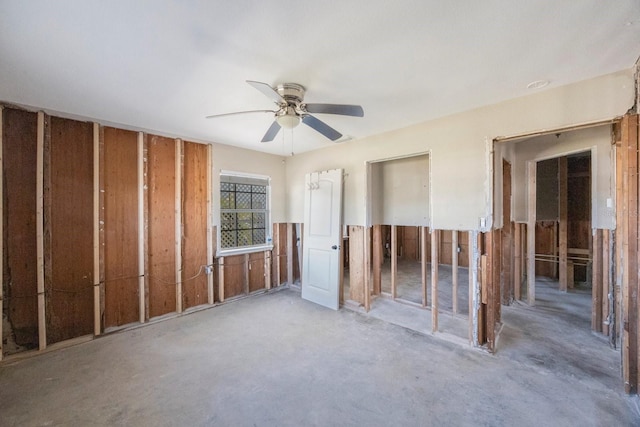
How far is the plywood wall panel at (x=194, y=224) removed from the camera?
394cm

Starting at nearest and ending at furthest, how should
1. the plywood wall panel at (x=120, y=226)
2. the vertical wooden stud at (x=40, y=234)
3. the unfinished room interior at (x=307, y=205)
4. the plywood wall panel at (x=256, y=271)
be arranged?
1. the unfinished room interior at (x=307, y=205)
2. the vertical wooden stud at (x=40, y=234)
3. the plywood wall panel at (x=120, y=226)
4. the plywood wall panel at (x=256, y=271)

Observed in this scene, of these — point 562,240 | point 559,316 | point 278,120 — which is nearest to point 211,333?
point 278,120

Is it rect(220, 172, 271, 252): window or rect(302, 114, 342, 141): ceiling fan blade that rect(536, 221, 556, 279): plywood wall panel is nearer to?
rect(302, 114, 342, 141): ceiling fan blade

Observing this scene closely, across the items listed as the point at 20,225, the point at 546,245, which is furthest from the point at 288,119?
the point at 546,245

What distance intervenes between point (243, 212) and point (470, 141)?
3566 mm

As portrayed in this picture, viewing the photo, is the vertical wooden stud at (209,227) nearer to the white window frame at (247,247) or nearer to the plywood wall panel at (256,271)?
the white window frame at (247,247)

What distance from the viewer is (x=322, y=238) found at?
4.33 metres

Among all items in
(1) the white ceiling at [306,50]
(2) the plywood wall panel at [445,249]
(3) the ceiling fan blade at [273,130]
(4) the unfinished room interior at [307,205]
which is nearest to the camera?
(1) the white ceiling at [306,50]

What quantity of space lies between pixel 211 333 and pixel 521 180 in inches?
202

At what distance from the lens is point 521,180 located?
4.27m

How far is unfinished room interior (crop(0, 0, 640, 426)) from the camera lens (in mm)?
1694

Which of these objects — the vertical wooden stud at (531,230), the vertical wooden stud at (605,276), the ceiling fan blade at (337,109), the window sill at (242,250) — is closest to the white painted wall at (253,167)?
the window sill at (242,250)

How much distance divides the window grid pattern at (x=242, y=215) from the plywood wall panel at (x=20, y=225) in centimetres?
212

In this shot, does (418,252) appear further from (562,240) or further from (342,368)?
(342,368)
